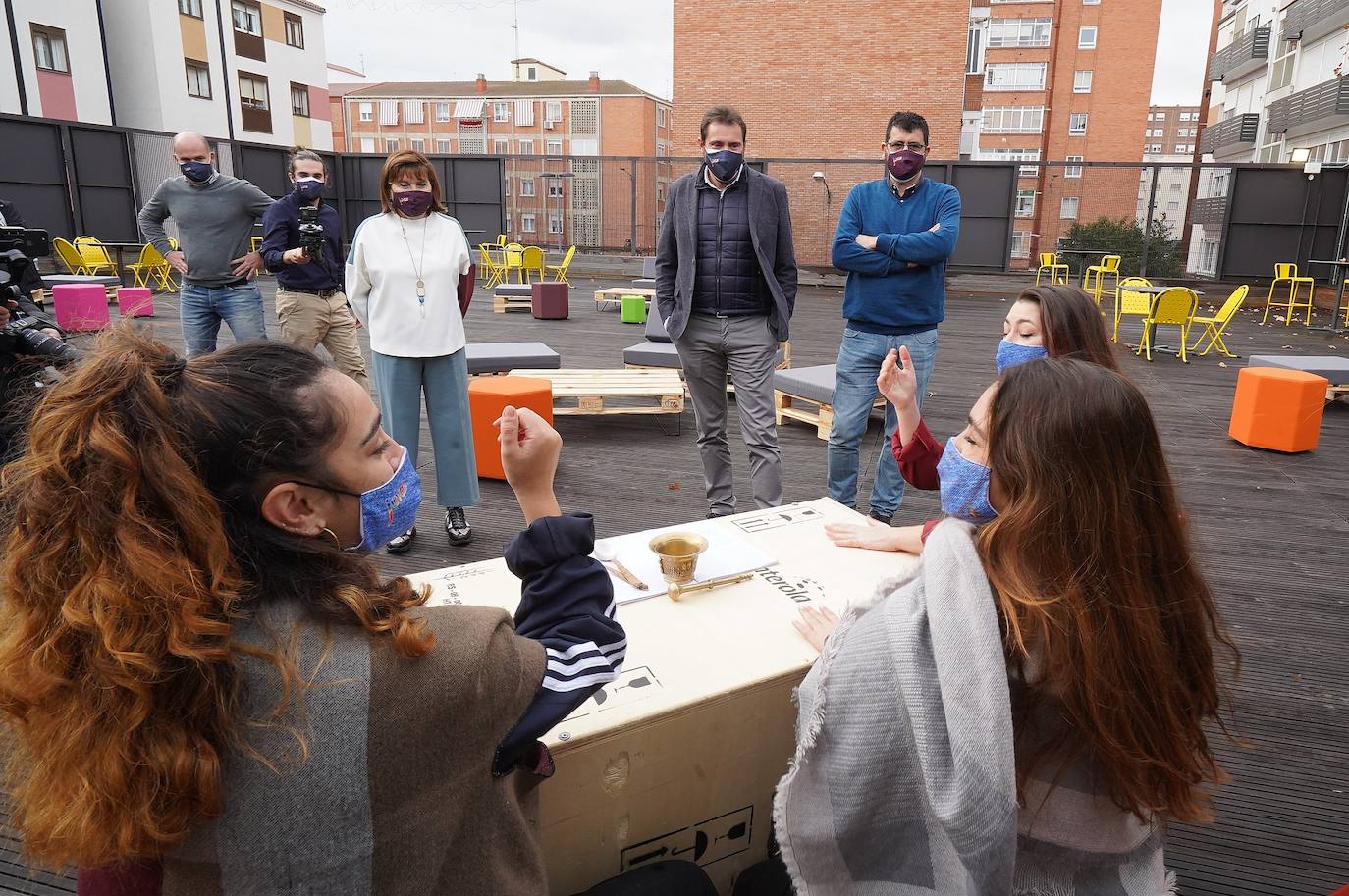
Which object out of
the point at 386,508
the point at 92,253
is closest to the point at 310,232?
the point at 386,508

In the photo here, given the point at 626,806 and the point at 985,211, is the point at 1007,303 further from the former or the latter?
the point at 626,806

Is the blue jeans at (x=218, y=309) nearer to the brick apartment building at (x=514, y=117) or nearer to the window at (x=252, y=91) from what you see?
the window at (x=252, y=91)

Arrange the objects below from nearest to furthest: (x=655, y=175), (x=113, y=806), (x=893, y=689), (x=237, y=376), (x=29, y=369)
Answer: (x=113, y=806)
(x=237, y=376)
(x=893, y=689)
(x=29, y=369)
(x=655, y=175)

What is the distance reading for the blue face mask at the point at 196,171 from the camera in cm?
483

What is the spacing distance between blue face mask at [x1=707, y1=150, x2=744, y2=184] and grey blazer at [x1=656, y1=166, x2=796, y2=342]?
0.08m

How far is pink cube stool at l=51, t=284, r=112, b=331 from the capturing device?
9.72 meters

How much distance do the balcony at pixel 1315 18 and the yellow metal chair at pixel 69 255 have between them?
3064 cm

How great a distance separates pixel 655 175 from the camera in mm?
19234

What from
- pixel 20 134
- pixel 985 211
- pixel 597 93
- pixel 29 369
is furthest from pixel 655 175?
pixel 597 93

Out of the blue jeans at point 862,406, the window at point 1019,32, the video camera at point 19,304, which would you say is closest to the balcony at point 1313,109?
the window at point 1019,32

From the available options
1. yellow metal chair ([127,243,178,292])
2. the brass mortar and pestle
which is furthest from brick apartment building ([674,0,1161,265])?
the brass mortar and pestle

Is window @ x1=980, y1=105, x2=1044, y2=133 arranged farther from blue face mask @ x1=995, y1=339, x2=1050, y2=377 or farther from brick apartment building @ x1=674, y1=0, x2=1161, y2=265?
blue face mask @ x1=995, y1=339, x2=1050, y2=377

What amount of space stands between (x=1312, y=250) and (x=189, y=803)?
1985cm

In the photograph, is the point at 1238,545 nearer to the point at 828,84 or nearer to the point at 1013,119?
the point at 828,84
